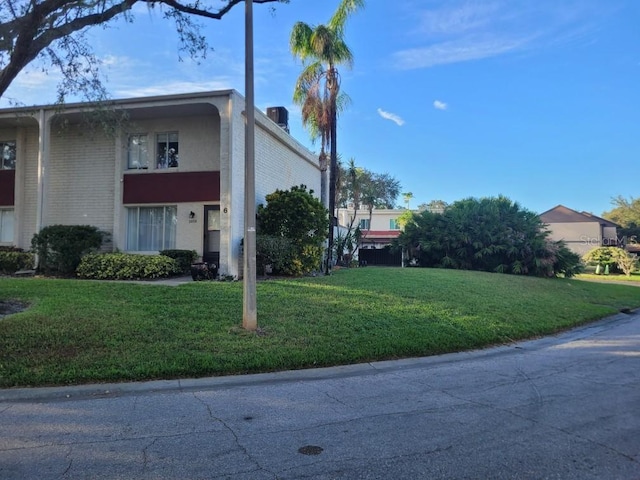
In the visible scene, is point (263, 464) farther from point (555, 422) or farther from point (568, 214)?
point (568, 214)

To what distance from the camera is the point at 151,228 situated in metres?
17.2

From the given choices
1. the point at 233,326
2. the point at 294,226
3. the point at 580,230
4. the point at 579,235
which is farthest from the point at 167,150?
the point at 580,230

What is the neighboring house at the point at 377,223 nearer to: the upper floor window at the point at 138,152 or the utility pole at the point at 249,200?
the upper floor window at the point at 138,152

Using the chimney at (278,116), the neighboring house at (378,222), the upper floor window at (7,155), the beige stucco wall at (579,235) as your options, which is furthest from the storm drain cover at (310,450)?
the beige stucco wall at (579,235)

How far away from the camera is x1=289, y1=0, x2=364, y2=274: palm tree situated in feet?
66.4

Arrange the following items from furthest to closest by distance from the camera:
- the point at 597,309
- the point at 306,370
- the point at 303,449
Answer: the point at 597,309 → the point at 306,370 → the point at 303,449

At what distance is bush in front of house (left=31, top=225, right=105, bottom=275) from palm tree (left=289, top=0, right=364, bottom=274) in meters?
9.28

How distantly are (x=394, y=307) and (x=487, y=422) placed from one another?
234 inches

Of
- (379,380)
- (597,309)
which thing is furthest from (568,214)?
(379,380)

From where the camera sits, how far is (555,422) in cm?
480

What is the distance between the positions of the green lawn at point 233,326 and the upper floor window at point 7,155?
8.24m

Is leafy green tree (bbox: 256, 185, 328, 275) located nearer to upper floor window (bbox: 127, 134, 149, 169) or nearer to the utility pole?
upper floor window (bbox: 127, 134, 149, 169)

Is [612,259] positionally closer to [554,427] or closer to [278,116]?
[278,116]

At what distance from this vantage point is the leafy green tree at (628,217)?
62594 mm
